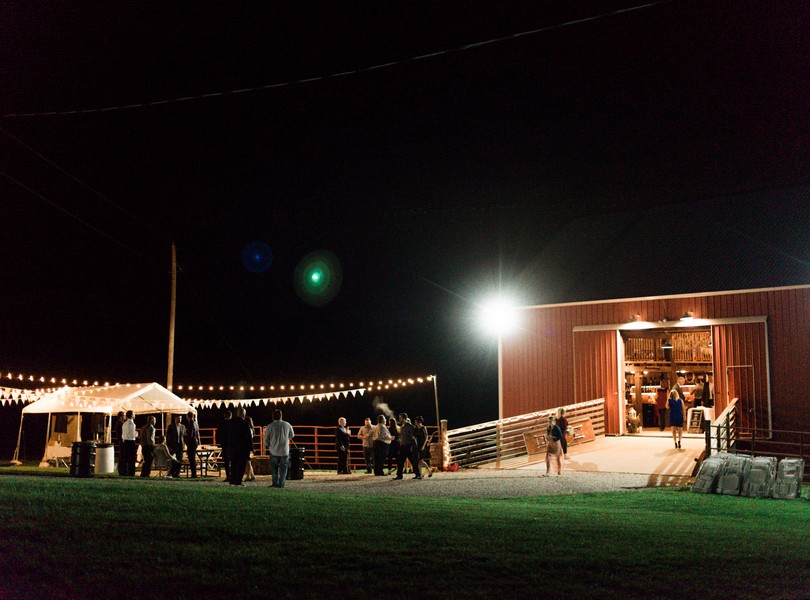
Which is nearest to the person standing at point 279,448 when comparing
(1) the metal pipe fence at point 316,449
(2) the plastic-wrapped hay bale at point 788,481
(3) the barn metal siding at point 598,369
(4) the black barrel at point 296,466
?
(4) the black barrel at point 296,466

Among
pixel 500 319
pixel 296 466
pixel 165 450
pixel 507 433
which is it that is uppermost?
pixel 500 319

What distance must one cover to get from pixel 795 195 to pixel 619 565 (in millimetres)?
20287

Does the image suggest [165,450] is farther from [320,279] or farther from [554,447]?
[320,279]

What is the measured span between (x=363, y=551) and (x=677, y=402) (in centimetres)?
1502

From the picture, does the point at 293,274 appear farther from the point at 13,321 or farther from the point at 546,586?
the point at 546,586

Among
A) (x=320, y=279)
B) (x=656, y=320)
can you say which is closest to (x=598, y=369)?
(x=656, y=320)

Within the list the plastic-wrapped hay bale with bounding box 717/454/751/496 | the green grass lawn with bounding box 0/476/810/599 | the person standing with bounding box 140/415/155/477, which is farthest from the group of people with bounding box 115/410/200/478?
the plastic-wrapped hay bale with bounding box 717/454/751/496

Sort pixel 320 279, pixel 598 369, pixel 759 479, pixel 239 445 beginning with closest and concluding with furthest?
1. pixel 759 479
2. pixel 239 445
3. pixel 598 369
4. pixel 320 279

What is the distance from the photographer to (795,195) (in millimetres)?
23984

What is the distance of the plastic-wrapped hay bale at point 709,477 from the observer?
51.6ft

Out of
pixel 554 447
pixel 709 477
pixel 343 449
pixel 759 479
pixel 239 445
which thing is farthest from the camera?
pixel 343 449

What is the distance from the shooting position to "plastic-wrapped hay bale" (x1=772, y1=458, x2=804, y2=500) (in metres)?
15.2

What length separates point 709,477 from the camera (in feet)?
51.9

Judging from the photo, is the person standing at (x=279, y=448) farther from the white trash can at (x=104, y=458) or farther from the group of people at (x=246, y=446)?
the white trash can at (x=104, y=458)
